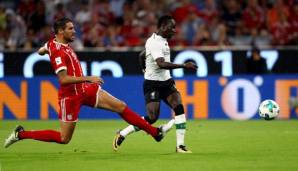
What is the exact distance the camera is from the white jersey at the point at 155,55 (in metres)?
12.2

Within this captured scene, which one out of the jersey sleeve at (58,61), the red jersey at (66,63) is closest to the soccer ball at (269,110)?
the red jersey at (66,63)

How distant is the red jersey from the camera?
37.0 feet

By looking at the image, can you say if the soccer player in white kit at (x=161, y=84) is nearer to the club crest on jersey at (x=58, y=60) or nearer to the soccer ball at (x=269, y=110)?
the club crest on jersey at (x=58, y=60)

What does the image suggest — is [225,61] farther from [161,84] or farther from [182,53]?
[161,84]

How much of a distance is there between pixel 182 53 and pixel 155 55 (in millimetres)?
8135

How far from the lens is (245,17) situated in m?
21.9

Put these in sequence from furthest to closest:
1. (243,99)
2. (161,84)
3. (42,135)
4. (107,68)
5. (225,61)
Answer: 1. (107,68)
2. (225,61)
3. (243,99)
4. (161,84)
5. (42,135)

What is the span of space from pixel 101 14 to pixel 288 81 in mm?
5719

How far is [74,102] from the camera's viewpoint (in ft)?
37.5

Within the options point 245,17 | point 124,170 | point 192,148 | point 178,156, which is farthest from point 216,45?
point 124,170

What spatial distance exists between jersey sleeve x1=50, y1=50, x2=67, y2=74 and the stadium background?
9.00 meters

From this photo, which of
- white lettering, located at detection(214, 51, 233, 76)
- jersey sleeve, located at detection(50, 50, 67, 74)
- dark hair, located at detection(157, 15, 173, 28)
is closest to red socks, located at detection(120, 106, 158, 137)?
jersey sleeve, located at detection(50, 50, 67, 74)

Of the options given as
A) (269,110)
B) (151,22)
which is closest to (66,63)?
(269,110)

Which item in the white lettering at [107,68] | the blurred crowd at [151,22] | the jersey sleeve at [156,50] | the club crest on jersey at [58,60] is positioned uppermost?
the blurred crowd at [151,22]
